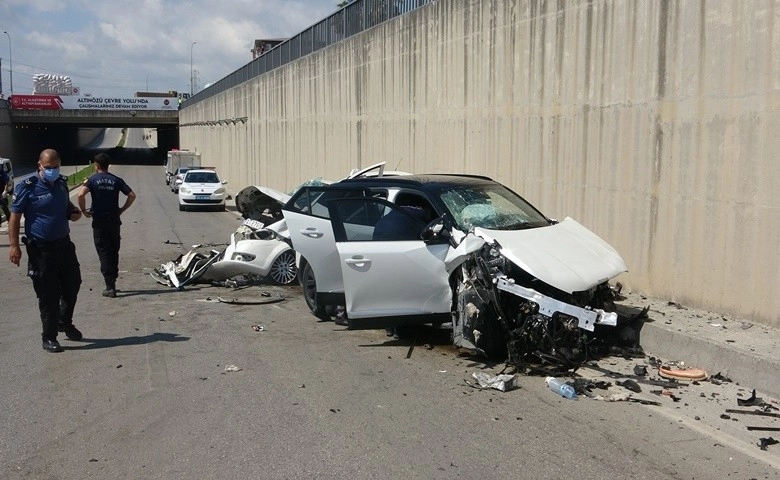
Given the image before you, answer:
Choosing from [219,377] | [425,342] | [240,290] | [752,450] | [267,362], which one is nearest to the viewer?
[752,450]

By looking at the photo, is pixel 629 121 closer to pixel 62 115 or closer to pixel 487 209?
pixel 487 209

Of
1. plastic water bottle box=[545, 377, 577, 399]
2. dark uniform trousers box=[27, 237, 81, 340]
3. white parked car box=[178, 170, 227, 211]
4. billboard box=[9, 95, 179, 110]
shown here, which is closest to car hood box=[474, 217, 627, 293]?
plastic water bottle box=[545, 377, 577, 399]

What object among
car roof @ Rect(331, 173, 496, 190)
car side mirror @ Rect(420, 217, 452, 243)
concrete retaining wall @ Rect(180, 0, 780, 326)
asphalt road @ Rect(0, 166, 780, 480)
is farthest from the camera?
car roof @ Rect(331, 173, 496, 190)

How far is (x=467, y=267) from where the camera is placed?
750cm

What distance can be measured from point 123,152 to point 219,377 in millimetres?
109069

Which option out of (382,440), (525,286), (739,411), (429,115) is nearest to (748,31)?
(525,286)

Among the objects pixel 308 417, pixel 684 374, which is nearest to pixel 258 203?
pixel 308 417

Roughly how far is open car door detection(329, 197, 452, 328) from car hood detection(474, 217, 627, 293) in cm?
63

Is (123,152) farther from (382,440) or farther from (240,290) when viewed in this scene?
(382,440)

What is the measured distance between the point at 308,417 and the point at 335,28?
63.9ft

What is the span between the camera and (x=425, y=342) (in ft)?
27.7

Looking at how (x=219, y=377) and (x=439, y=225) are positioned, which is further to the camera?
(x=439, y=225)

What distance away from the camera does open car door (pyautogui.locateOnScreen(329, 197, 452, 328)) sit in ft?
25.4

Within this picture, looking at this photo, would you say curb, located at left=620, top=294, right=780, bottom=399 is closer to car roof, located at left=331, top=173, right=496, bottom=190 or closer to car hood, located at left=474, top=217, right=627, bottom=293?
car hood, located at left=474, top=217, right=627, bottom=293
